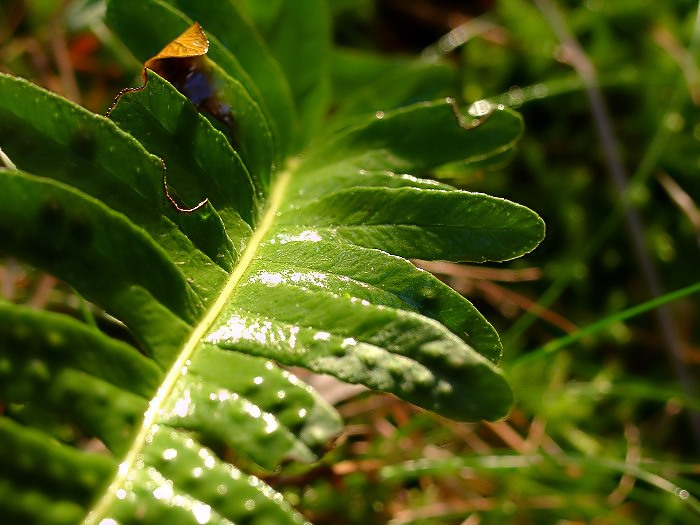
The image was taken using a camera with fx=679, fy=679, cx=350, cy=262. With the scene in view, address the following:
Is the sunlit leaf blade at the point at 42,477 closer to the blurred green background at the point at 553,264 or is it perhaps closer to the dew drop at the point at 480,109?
the blurred green background at the point at 553,264

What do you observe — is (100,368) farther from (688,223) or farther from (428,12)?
(428,12)

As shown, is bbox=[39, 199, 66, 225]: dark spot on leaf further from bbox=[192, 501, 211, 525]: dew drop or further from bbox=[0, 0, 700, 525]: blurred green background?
bbox=[0, 0, 700, 525]: blurred green background

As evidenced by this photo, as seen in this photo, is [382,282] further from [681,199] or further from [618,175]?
[681,199]

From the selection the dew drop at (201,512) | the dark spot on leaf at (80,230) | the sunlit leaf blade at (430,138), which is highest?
the sunlit leaf blade at (430,138)

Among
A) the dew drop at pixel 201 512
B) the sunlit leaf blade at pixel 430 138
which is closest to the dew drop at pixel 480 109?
the sunlit leaf blade at pixel 430 138

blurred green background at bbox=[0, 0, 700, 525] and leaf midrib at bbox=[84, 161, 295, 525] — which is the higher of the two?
blurred green background at bbox=[0, 0, 700, 525]

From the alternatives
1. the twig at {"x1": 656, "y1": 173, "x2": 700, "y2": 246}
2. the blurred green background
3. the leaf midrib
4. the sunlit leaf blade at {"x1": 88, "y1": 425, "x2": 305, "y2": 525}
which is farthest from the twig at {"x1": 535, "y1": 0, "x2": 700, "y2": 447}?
the sunlit leaf blade at {"x1": 88, "y1": 425, "x2": 305, "y2": 525}

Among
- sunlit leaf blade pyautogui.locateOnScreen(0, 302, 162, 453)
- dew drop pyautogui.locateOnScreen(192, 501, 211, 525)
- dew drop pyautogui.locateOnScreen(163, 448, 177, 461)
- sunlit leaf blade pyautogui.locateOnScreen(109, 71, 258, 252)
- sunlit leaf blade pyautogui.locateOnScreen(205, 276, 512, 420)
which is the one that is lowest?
dew drop pyautogui.locateOnScreen(192, 501, 211, 525)

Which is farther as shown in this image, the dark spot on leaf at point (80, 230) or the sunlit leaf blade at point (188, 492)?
the dark spot on leaf at point (80, 230)
